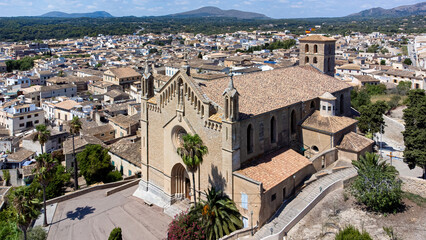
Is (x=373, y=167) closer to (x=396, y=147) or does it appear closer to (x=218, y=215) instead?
(x=218, y=215)

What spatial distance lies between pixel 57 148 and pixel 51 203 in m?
26.3

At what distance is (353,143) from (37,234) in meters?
31.4

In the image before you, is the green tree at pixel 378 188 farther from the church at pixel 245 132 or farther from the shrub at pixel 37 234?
the shrub at pixel 37 234

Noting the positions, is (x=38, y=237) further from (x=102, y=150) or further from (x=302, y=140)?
(x=302, y=140)

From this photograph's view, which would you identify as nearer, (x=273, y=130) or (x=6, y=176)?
(x=273, y=130)

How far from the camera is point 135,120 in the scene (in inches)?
2584

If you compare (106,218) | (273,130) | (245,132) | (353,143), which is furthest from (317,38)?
(106,218)

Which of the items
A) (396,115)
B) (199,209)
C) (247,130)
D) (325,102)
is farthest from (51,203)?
(396,115)

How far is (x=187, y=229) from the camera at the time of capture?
2844 centimetres

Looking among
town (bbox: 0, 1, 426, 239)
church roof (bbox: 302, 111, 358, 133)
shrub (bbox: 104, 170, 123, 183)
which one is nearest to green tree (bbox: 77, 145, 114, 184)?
town (bbox: 0, 1, 426, 239)

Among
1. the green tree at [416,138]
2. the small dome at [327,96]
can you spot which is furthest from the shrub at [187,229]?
the green tree at [416,138]

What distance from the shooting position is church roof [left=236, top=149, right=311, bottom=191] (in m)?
29.9

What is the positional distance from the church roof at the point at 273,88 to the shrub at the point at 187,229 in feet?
32.9

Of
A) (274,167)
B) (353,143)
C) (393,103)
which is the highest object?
(393,103)
